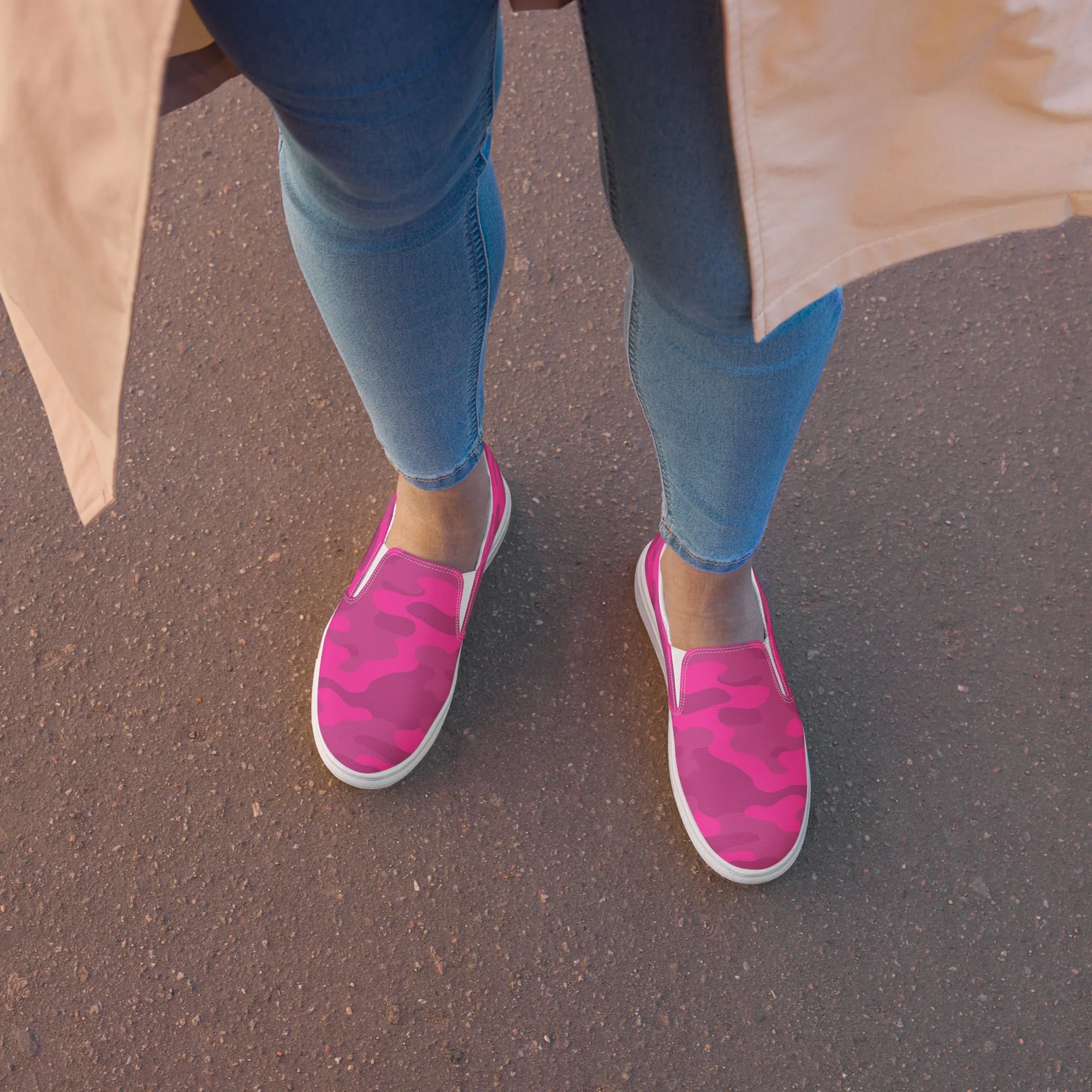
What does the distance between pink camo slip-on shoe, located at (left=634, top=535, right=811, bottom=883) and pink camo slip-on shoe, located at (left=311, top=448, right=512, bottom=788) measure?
0.30 meters

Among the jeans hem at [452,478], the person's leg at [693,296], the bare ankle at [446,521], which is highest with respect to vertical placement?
the person's leg at [693,296]

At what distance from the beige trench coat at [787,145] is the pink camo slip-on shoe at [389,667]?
599mm

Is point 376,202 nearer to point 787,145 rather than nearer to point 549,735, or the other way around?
point 787,145

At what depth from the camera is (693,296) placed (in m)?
0.63

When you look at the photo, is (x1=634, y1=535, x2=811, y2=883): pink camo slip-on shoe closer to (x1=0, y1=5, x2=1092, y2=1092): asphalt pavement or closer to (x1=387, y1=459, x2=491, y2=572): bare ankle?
(x1=0, y1=5, x2=1092, y2=1092): asphalt pavement

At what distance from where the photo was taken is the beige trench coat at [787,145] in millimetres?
456

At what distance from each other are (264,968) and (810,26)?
1161mm

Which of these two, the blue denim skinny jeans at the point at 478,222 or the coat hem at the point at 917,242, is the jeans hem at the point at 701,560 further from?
the coat hem at the point at 917,242

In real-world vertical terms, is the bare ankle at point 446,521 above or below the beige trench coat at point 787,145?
below

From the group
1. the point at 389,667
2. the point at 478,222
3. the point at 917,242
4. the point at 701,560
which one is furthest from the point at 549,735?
the point at 917,242

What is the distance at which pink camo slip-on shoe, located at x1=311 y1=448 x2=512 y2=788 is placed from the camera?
117cm

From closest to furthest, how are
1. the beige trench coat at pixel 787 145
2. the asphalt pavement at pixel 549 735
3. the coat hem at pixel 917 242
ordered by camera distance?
the beige trench coat at pixel 787 145 < the coat hem at pixel 917 242 < the asphalt pavement at pixel 549 735

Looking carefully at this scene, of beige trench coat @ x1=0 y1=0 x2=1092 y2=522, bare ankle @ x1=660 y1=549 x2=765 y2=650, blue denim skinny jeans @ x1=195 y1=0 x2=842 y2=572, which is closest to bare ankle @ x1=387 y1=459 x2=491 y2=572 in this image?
blue denim skinny jeans @ x1=195 y1=0 x2=842 y2=572

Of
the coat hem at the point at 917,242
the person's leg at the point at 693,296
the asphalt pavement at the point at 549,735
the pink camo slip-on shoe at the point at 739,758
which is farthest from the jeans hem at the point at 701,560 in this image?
the coat hem at the point at 917,242
